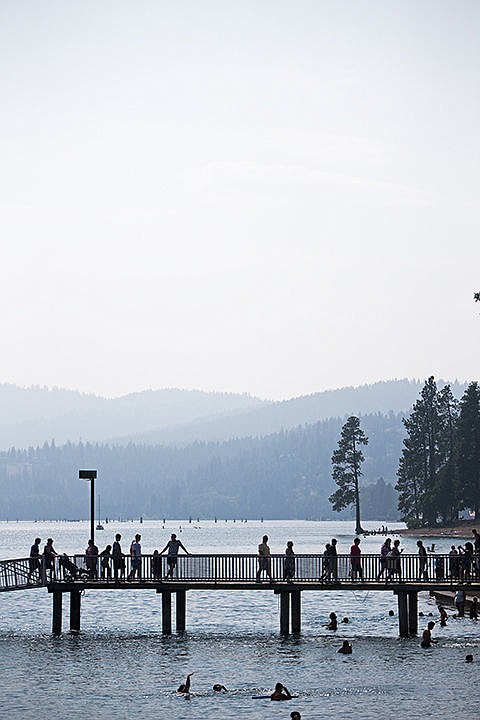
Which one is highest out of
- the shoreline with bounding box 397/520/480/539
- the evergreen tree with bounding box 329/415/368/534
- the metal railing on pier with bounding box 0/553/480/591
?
the evergreen tree with bounding box 329/415/368/534

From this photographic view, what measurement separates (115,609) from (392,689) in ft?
117

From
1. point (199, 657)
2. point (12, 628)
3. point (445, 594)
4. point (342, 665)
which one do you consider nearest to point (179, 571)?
point (199, 657)

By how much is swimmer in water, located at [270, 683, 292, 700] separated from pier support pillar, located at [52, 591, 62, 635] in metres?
15.5

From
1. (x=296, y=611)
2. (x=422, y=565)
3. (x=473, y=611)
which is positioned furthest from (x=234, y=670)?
(x=473, y=611)

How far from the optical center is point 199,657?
49.3 meters

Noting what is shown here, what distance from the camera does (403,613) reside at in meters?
53.2

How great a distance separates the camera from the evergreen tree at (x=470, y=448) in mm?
145000

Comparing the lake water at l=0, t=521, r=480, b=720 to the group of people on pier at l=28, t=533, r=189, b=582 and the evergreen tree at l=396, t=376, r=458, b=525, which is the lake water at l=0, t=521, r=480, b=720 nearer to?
the group of people on pier at l=28, t=533, r=189, b=582

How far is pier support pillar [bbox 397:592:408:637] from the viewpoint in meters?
52.6

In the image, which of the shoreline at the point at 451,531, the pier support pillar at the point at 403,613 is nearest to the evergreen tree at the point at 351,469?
the shoreline at the point at 451,531

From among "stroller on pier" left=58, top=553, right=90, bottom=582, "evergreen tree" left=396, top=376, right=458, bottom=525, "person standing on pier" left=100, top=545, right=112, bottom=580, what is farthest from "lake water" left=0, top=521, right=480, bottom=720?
"evergreen tree" left=396, top=376, right=458, bottom=525

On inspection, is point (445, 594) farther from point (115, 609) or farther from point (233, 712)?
point (233, 712)

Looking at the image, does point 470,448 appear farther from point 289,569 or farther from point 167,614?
point 289,569

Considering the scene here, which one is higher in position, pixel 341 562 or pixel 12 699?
pixel 341 562
